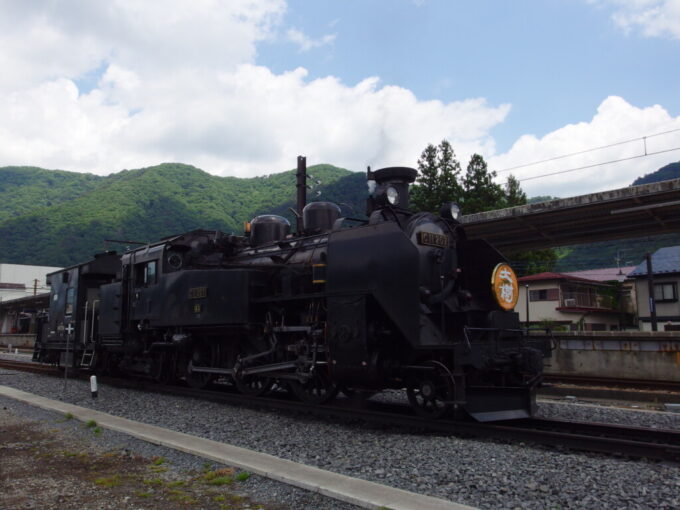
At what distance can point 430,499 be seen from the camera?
3939 mm

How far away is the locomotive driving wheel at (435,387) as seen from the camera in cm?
671

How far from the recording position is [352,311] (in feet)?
24.0

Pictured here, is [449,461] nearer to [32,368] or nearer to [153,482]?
[153,482]

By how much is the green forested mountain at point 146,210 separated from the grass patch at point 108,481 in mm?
52404

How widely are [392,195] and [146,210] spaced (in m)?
75.7

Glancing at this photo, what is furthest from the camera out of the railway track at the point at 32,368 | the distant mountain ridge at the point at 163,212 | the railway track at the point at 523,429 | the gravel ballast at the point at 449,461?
the distant mountain ridge at the point at 163,212

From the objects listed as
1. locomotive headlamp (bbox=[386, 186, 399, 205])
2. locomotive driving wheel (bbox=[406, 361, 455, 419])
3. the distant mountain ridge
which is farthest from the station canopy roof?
the distant mountain ridge

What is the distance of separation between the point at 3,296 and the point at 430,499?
68.5m

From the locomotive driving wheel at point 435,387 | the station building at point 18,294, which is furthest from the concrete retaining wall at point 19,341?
the locomotive driving wheel at point 435,387

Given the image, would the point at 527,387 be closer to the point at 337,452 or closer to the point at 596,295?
the point at 337,452

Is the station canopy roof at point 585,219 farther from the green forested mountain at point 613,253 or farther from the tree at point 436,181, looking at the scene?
the green forested mountain at point 613,253

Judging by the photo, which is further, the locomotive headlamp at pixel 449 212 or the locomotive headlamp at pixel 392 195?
the locomotive headlamp at pixel 449 212

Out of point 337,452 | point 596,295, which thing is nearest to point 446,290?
point 337,452

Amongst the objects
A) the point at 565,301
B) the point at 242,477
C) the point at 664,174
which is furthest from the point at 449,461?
the point at 664,174
